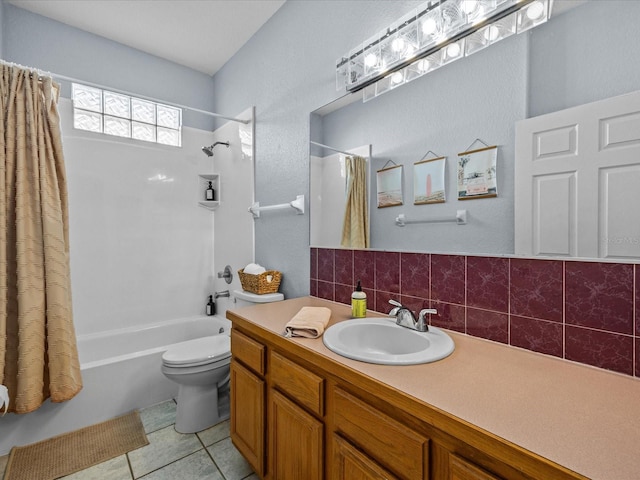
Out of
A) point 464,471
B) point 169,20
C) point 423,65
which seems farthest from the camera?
point 169,20

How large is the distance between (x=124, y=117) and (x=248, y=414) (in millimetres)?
2578

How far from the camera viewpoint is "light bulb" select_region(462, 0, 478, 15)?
1.17 metres

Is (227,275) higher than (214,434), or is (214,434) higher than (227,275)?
(227,275)

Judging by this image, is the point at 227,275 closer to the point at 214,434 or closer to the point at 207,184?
the point at 207,184

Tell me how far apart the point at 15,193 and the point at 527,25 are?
8.72ft

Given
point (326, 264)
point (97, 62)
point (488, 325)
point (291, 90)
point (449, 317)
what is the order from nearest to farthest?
point (488, 325) < point (449, 317) < point (326, 264) < point (291, 90) < point (97, 62)

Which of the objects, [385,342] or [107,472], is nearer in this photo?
[385,342]

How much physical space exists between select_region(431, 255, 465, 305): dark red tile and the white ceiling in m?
2.11

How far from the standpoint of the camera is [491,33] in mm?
1163

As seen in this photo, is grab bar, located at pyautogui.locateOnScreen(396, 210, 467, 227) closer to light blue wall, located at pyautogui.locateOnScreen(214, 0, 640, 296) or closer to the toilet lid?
light blue wall, located at pyautogui.locateOnScreen(214, 0, 640, 296)

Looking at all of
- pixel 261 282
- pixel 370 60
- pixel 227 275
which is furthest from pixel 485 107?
pixel 227 275

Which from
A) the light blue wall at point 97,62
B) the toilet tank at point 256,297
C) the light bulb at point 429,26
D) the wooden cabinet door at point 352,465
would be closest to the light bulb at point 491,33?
the light bulb at point 429,26

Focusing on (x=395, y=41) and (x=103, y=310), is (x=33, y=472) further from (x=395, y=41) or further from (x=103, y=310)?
(x=395, y=41)

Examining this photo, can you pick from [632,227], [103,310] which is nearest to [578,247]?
[632,227]
